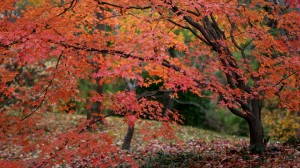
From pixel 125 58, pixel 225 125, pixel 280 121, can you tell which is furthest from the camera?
pixel 225 125

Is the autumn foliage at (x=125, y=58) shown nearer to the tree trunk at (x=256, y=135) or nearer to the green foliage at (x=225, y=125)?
the tree trunk at (x=256, y=135)

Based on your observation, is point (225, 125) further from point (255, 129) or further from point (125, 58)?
point (125, 58)

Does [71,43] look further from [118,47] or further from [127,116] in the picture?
[127,116]

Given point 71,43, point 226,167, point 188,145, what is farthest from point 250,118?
point 71,43

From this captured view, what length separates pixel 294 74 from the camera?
752 centimetres

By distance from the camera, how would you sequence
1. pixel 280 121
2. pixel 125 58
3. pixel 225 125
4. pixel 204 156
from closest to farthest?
pixel 125 58
pixel 204 156
pixel 280 121
pixel 225 125

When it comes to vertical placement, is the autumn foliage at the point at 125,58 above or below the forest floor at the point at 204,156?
above

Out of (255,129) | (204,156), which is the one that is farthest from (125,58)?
(255,129)

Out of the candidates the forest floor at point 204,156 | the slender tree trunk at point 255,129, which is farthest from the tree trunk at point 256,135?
the forest floor at point 204,156

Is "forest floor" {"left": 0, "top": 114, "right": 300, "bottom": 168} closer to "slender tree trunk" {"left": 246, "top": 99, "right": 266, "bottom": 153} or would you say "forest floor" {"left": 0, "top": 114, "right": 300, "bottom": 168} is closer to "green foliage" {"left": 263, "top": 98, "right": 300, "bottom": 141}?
"slender tree trunk" {"left": 246, "top": 99, "right": 266, "bottom": 153}

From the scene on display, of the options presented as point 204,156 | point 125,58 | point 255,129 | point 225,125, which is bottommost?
point 204,156

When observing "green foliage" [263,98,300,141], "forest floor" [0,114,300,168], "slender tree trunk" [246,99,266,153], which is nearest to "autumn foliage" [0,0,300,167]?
"slender tree trunk" [246,99,266,153]

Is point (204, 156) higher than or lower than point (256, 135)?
lower

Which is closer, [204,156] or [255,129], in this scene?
[255,129]
